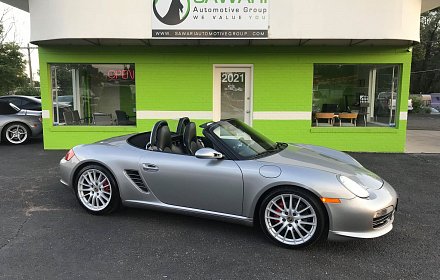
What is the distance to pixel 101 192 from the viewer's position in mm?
4582

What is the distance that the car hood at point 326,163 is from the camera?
381 centimetres

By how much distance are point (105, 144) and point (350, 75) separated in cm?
708

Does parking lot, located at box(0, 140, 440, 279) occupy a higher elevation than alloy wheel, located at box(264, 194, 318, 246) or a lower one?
lower

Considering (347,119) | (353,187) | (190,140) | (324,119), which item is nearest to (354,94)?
(347,119)

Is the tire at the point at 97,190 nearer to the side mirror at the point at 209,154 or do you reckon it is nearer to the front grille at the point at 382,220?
the side mirror at the point at 209,154

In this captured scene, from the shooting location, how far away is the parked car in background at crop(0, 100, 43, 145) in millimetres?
10336

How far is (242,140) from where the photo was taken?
4.45 m

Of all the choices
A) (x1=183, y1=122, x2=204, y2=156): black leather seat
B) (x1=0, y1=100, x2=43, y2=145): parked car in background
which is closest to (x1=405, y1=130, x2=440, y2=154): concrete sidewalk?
(x1=183, y1=122, x2=204, y2=156): black leather seat

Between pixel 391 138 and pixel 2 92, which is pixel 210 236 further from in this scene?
pixel 2 92

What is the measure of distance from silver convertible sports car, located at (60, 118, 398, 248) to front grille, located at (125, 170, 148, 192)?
0.01m

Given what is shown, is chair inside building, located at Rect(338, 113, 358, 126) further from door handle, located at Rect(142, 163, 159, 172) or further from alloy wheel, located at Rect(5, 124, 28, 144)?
alloy wheel, located at Rect(5, 124, 28, 144)

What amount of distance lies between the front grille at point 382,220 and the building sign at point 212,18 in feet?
17.4

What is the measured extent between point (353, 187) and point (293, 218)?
2.12 ft

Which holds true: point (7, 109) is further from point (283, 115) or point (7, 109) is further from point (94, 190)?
point (283, 115)
